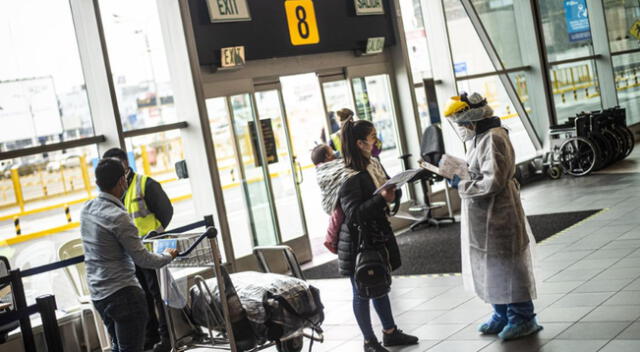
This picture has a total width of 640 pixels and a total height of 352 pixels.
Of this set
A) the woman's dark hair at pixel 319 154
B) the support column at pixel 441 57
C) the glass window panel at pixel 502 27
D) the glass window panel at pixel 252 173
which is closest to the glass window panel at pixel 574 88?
the glass window panel at pixel 502 27

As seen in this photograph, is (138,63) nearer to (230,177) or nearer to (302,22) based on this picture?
(230,177)

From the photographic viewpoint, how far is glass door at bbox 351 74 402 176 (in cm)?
1019

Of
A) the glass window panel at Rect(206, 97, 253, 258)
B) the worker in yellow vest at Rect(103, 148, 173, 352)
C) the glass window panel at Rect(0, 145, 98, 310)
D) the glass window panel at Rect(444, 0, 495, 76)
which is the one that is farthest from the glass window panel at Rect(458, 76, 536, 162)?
the worker in yellow vest at Rect(103, 148, 173, 352)

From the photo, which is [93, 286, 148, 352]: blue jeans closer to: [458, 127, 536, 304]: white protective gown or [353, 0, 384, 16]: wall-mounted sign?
[458, 127, 536, 304]: white protective gown

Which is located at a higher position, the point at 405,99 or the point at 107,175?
the point at 405,99

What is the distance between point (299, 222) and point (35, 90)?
3487mm

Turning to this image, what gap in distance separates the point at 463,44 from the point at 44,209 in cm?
763

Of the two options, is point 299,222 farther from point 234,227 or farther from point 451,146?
point 451,146

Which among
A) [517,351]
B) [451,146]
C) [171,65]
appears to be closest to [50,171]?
[171,65]

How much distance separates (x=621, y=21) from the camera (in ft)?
53.4

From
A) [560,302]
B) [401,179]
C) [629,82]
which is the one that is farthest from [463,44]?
[401,179]

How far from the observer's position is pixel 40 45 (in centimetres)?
675

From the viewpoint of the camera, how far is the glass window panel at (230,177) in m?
8.20

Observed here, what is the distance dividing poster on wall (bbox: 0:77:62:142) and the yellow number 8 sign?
319cm
